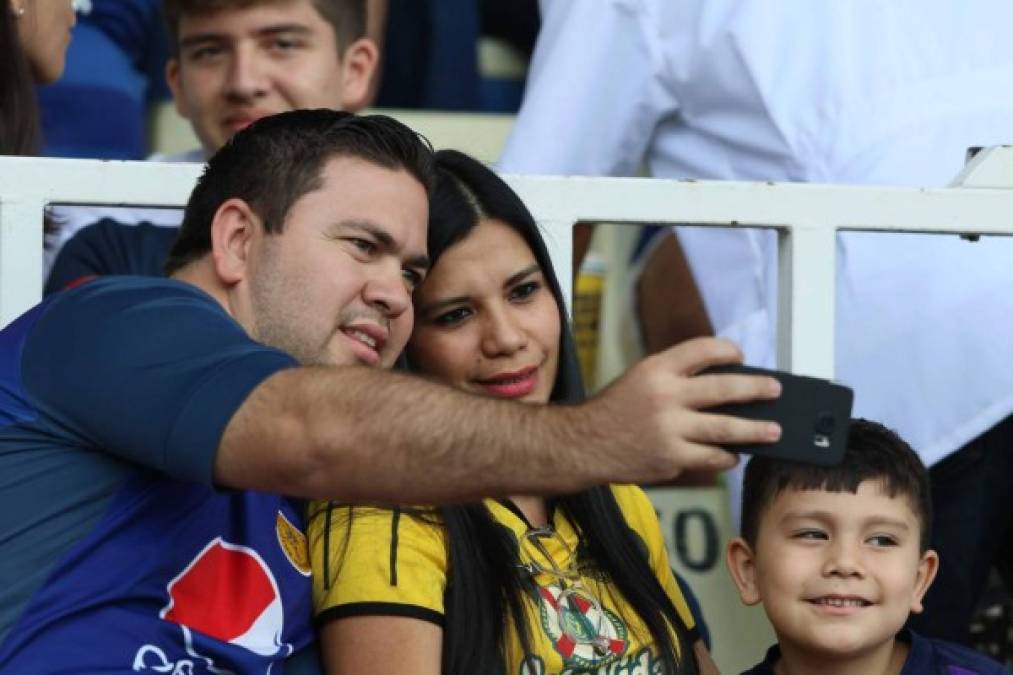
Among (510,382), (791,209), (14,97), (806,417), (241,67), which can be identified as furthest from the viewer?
(241,67)

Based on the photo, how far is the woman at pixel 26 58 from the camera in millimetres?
2932

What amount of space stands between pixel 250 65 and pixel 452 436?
1.97 meters

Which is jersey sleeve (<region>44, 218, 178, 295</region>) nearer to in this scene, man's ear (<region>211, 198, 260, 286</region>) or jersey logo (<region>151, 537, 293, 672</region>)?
man's ear (<region>211, 198, 260, 286</region>)

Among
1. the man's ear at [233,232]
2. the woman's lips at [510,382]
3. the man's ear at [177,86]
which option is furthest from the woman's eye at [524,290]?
the man's ear at [177,86]

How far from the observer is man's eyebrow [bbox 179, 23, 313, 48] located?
3773 mm

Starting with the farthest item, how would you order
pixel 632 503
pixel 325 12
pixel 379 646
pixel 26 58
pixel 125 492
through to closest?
pixel 325 12
pixel 26 58
pixel 632 503
pixel 379 646
pixel 125 492

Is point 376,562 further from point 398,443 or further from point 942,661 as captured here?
point 942,661

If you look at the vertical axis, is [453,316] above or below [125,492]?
above

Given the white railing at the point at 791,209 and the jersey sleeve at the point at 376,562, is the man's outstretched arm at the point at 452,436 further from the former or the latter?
the white railing at the point at 791,209

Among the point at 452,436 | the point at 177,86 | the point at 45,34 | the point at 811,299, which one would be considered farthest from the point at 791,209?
the point at 177,86

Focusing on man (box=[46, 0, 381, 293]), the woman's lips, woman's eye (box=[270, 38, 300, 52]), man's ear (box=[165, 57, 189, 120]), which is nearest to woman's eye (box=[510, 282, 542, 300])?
the woman's lips

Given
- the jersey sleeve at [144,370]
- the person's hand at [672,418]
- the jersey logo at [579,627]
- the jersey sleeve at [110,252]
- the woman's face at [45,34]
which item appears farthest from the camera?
the jersey sleeve at [110,252]

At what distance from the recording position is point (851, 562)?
247cm

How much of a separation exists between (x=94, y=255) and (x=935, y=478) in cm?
150
